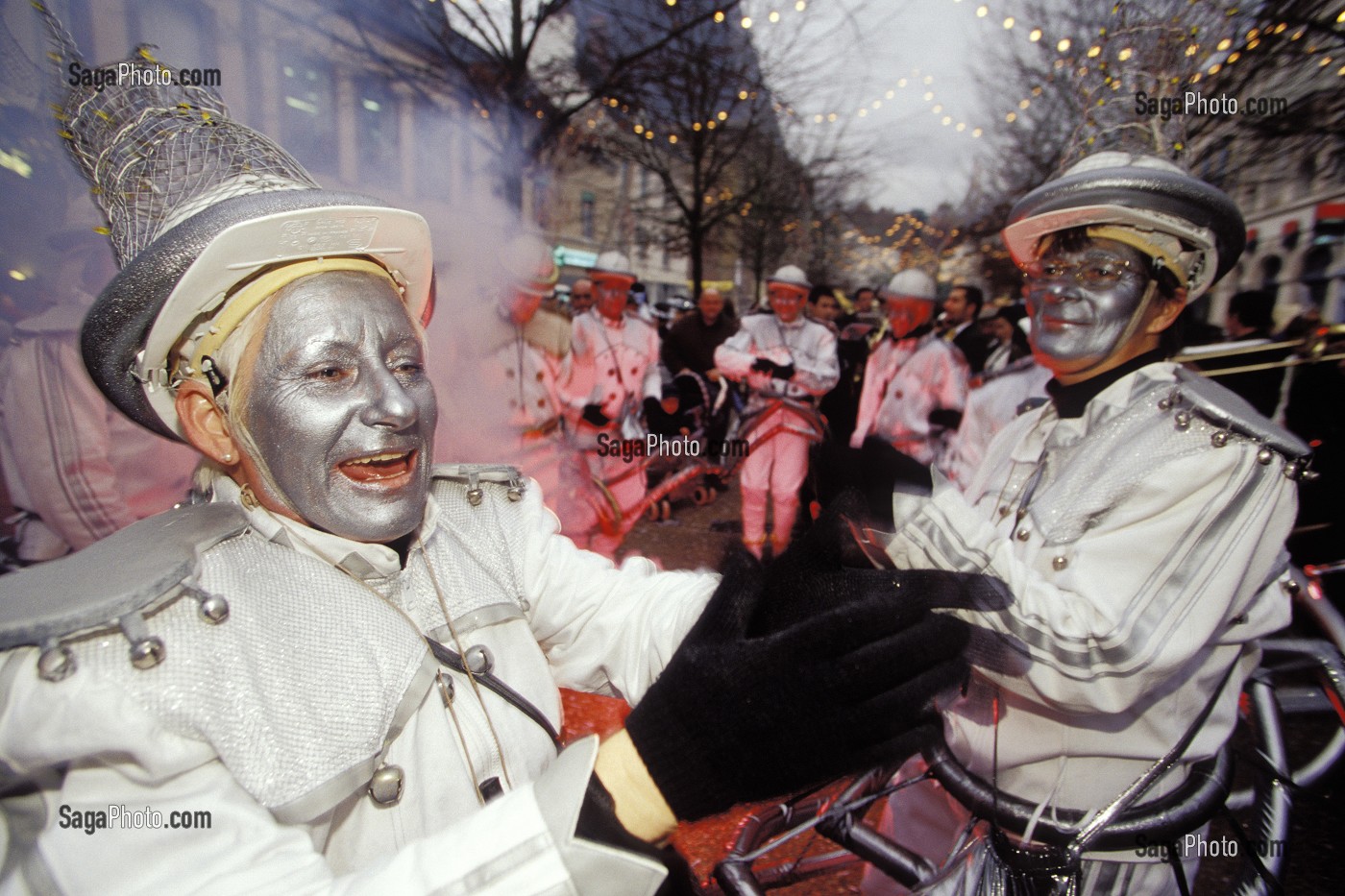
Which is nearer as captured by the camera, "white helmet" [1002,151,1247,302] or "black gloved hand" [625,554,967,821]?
"black gloved hand" [625,554,967,821]

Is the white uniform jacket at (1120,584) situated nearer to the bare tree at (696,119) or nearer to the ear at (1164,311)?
the ear at (1164,311)

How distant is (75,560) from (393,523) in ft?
1.55

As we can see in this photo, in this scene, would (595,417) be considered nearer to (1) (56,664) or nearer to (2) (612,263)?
(2) (612,263)

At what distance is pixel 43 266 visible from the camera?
Result: 336 cm

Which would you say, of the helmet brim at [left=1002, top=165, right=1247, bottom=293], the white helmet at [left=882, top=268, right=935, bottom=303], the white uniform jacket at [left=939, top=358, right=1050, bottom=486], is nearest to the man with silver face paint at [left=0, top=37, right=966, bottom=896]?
the helmet brim at [left=1002, top=165, right=1247, bottom=293]

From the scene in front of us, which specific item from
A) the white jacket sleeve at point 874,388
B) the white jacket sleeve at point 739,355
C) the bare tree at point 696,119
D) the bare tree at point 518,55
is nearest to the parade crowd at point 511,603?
the white jacket sleeve at point 874,388

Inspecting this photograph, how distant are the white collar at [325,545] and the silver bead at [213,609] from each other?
0.70 ft

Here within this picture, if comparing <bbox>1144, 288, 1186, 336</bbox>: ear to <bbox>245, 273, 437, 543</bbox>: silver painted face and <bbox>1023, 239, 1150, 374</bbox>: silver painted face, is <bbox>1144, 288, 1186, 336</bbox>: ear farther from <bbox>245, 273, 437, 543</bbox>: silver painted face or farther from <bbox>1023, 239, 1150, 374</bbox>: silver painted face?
<bbox>245, 273, 437, 543</bbox>: silver painted face

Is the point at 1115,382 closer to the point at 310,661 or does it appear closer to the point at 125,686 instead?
the point at 310,661

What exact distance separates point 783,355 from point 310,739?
19.6 feet

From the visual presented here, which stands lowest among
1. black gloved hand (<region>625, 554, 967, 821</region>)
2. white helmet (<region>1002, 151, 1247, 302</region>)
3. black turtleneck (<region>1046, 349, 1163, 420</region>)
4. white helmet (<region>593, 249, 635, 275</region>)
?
black gloved hand (<region>625, 554, 967, 821</region>)

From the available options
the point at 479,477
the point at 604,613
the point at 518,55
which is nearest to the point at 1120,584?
the point at 604,613

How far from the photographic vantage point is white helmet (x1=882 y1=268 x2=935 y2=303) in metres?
6.08

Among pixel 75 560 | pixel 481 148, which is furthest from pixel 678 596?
pixel 481 148
